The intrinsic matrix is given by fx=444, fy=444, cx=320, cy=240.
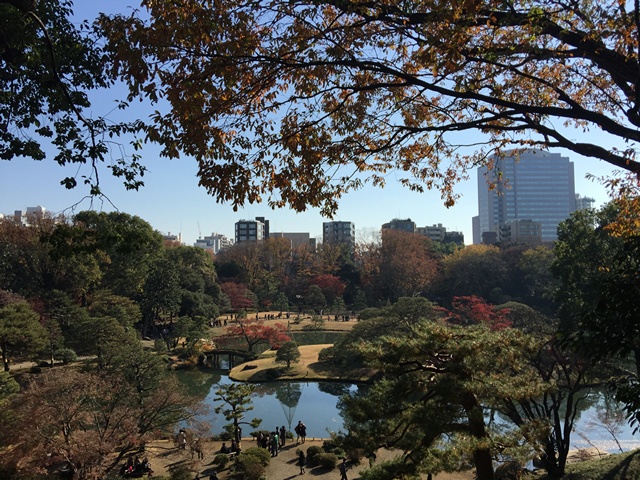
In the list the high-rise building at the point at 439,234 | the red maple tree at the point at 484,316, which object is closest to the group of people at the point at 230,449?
the red maple tree at the point at 484,316

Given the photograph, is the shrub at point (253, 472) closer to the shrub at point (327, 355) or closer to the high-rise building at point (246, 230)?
the shrub at point (327, 355)

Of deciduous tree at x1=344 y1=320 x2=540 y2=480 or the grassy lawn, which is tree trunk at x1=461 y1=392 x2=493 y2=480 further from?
the grassy lawn

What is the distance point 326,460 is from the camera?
10.0 meters

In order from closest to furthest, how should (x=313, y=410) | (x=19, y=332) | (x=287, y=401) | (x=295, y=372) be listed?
(x=19, y=332)
(x=313, y=410)
(x=287, y=401)
(x=295, y=372)

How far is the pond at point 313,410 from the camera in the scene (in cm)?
1163

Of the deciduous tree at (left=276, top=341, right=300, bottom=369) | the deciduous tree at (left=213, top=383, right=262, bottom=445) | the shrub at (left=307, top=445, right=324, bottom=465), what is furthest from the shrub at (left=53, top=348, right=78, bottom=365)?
the shrub at (left=307, top=445, right=324, bottom=465)

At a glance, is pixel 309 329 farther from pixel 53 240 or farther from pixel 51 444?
pixel 53 240

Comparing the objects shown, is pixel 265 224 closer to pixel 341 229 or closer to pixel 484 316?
pixel 341 229

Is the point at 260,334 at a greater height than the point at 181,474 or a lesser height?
greater

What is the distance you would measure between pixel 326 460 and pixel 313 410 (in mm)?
4822

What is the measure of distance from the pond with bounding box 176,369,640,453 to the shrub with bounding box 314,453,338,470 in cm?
62

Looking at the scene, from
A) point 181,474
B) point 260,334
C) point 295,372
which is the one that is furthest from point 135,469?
point 260,334

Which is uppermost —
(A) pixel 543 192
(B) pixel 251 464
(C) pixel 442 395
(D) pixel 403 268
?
(A) pixel 543 192

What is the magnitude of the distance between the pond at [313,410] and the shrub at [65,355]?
4122 millimetres
